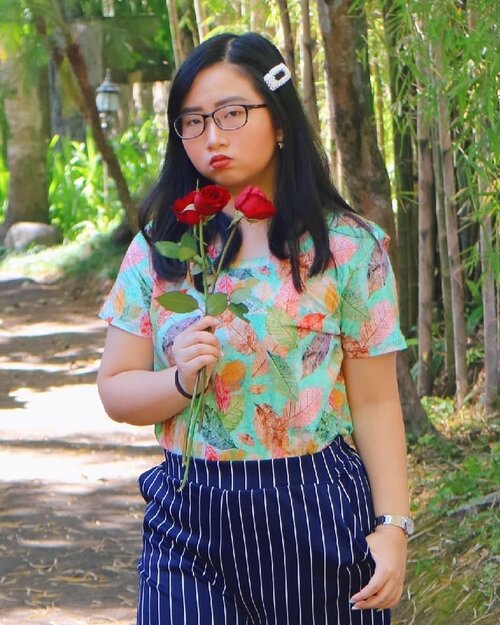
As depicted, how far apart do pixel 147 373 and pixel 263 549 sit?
34 cm

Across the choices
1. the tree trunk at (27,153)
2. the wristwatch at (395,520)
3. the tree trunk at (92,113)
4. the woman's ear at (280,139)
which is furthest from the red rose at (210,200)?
the tree trunk at (27,153)

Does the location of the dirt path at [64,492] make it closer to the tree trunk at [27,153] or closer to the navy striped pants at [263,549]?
the navy striped pants at [263,549]

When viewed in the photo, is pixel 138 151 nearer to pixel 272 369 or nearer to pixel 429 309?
pixel 429 309

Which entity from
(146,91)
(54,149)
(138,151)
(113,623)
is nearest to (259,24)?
(113,623)

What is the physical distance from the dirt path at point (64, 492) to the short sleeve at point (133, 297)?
2256 mm

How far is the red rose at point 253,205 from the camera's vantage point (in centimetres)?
201

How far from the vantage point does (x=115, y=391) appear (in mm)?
2172

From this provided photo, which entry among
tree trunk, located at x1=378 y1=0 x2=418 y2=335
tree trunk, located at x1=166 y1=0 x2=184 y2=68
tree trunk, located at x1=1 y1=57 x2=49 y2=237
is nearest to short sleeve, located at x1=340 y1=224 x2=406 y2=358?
tree trunk, located at x1=378 y1=0 x2=418 y2=335

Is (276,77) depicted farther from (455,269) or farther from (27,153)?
(27,153)

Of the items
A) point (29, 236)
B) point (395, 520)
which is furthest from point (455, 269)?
point (29, 236)

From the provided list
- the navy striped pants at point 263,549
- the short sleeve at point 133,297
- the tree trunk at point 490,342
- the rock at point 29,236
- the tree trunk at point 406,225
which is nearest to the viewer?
the navy striped pants at point 263,549

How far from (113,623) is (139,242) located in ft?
7.43

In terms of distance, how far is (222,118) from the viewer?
2.18 m

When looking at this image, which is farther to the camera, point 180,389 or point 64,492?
point 64,492
